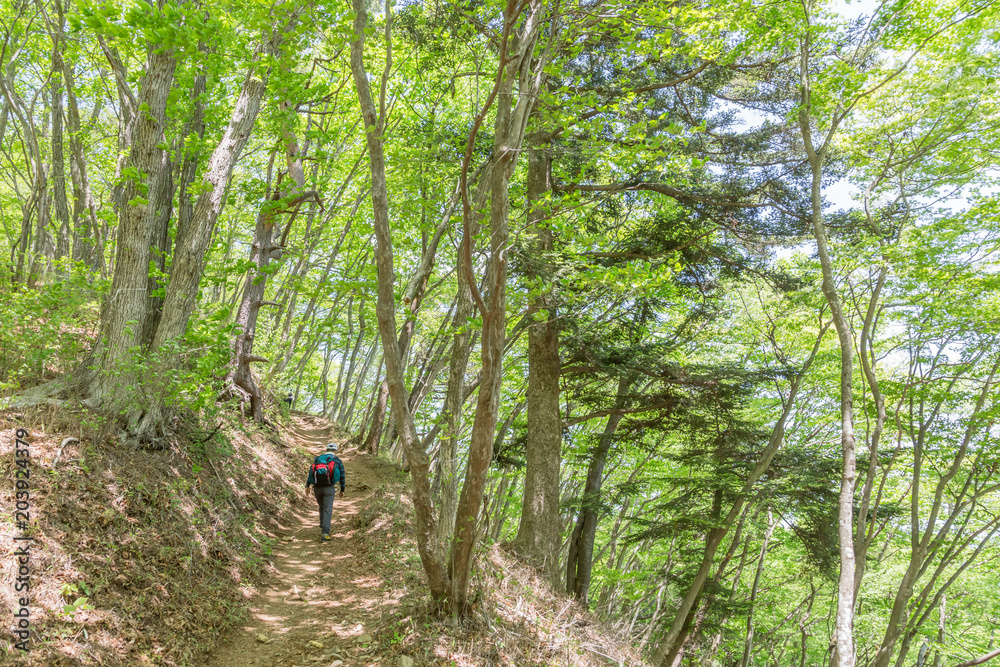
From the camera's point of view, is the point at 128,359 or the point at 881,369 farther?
the point at 881,369

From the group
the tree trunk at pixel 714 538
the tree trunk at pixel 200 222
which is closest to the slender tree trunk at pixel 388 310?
the tree trunk at pixel 200 222

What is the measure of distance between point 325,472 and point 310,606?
244cm

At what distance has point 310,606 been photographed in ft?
20.2

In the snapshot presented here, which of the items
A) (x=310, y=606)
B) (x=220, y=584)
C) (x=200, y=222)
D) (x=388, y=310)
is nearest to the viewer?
(x=388, y=310)

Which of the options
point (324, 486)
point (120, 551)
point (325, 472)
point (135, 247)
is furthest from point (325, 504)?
point (135, 247)

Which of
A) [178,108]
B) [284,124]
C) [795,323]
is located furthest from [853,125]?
[178,108]

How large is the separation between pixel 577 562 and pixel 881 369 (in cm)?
1045

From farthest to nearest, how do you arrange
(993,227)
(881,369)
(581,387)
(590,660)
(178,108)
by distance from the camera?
(881,369)
(581,387)
(993,227)
(590,660)
(178,108)

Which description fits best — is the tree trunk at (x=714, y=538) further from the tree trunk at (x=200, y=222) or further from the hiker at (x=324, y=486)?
the tree trunk at (x=200, y=222)

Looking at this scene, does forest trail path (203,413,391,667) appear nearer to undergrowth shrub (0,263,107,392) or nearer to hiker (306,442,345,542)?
hiker (306,442,345,542)

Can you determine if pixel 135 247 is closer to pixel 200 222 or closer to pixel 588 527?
pixel 200 222

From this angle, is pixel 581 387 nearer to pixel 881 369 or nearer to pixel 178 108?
pixel 178 108

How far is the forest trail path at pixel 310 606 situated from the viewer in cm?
508

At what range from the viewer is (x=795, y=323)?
41.7 ft
